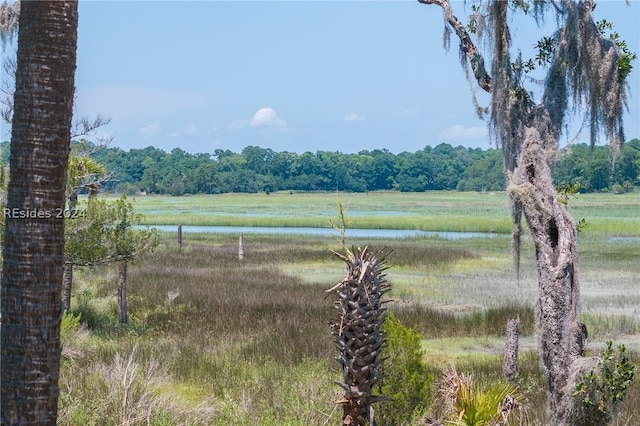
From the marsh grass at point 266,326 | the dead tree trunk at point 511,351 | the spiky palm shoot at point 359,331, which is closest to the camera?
the spiky palm shoot at point 359,331

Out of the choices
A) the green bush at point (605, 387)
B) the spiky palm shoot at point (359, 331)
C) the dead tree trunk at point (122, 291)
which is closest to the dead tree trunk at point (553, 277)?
the green bush at point (605, 387)

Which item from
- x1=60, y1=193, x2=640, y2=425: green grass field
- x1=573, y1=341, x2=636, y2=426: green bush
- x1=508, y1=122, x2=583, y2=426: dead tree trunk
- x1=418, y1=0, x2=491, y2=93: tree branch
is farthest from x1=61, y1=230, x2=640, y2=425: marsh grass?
x1=418, y1=0, x2=491, y2=93: tree branch

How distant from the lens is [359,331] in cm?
594

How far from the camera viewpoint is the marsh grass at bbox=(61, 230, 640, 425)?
8.73 meters

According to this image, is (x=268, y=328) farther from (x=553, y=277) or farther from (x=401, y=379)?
(x=401, y=379)

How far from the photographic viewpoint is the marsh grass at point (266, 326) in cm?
873

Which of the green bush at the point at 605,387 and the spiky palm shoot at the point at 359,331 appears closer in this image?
the spiky palm shoot at the point at 359,331

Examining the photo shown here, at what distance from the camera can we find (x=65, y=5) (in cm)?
454

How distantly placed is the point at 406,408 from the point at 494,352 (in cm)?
856

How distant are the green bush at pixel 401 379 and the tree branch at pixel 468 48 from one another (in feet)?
11.5

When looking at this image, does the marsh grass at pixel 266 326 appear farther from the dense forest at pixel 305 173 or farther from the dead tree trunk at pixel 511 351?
the dense forest at pixel 305 173

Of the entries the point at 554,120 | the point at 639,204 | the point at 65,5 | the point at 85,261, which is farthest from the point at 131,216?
the point at 639,204

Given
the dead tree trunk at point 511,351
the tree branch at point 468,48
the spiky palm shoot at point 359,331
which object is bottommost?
the dead tree trunk at point 511,351

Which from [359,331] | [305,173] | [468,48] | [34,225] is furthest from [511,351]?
[305,173]
